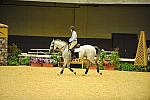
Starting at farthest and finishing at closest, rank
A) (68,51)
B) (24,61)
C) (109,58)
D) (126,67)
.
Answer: (24,61)
(109,58)
(126,67)
(68,51)

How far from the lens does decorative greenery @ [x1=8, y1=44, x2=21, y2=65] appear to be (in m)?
20.1

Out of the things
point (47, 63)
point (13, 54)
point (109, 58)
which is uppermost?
point (13, 54)

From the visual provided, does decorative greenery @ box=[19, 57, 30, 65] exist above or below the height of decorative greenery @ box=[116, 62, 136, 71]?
above

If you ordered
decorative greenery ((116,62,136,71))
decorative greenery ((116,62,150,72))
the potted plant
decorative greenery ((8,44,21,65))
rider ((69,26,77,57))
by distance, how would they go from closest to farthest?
rider ((69,26,77,57)) < decorative greenery ((116,62,150,72)) < decorative greenery ((116,62,136,71)) < the potted plant < decorative greenery ((8,44,21,65))

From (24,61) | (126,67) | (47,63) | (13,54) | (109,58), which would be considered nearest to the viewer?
(126,67)

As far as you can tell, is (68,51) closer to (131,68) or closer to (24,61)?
(131,68)

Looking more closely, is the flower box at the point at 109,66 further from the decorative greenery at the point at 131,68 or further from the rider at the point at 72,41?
the rider at the point at 72,41

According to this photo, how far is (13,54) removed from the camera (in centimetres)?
2053

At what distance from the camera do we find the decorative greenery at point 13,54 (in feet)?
65.9

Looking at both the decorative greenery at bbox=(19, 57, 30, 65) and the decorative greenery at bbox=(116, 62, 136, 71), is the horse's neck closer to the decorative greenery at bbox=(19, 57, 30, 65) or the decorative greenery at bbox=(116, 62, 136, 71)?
the decorative greenery at bbox=(116, 62, 136, 71)

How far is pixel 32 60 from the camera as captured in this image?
20.0m

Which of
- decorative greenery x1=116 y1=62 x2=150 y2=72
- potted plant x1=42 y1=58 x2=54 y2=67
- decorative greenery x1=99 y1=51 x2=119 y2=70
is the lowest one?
decorative greenery x1=116 y1=62 x2=150 y2=72

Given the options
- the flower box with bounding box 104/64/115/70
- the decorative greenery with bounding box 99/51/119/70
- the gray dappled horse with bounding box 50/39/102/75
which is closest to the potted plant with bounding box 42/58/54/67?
the decorative greenery with bounding box 99/51/119/70

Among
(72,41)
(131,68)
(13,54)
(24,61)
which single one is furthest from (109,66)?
(72,41)
